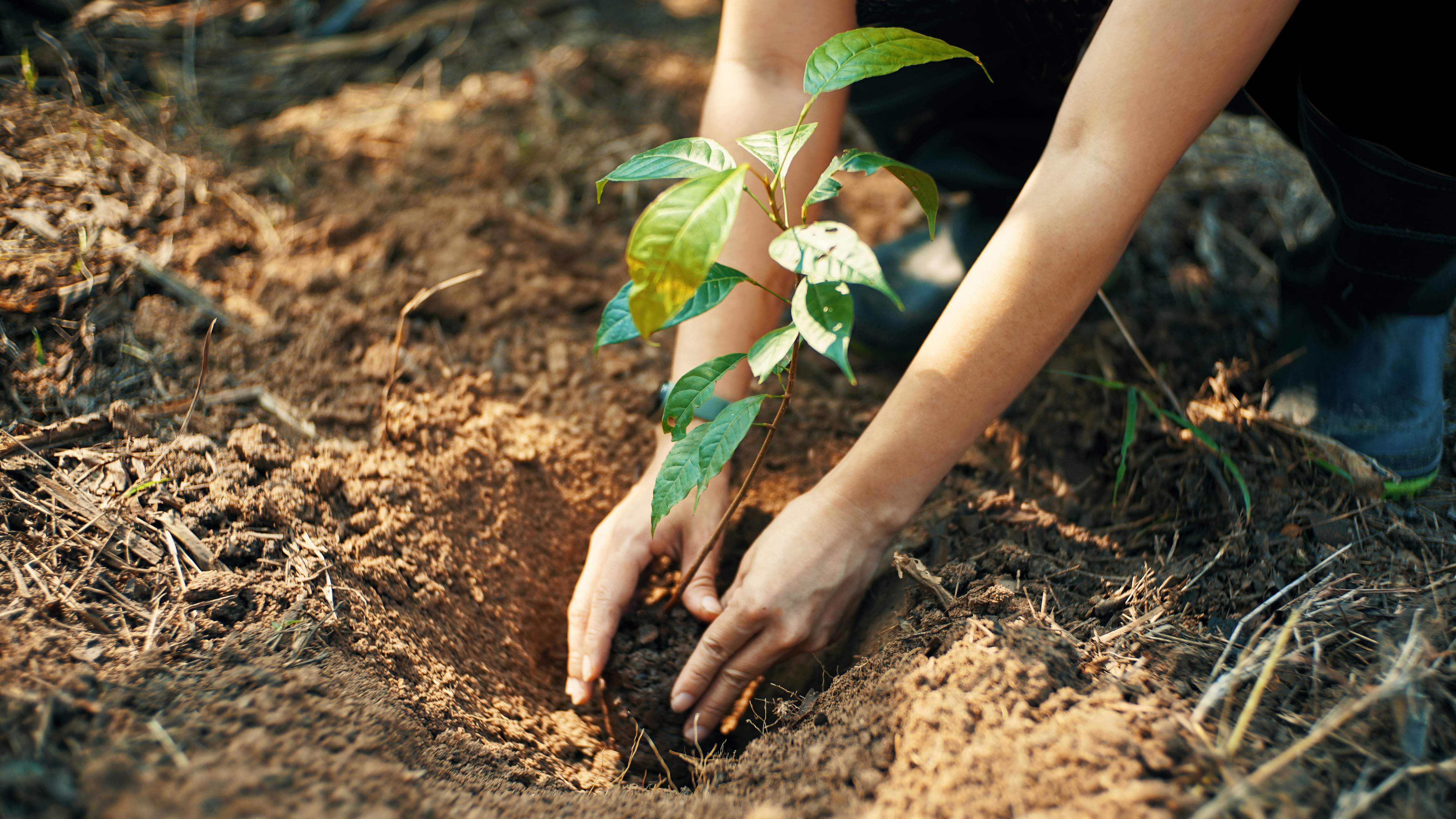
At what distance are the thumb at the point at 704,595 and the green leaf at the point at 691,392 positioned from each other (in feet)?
1.28

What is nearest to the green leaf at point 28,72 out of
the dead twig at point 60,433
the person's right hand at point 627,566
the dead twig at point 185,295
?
the dead twig at point 185,295

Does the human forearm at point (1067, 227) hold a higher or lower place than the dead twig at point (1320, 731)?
higher

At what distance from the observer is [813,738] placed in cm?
107

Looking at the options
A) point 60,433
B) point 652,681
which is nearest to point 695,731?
point 652,681

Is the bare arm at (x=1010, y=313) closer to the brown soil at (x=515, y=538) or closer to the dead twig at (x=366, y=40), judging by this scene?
the brown soil at (x=515, y=538)

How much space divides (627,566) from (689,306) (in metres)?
0.59

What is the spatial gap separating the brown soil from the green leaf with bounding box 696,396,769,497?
0.41 metres

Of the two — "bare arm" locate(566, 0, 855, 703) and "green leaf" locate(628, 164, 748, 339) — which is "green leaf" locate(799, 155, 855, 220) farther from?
"bare arm" locate(566, 0, 855, 703)

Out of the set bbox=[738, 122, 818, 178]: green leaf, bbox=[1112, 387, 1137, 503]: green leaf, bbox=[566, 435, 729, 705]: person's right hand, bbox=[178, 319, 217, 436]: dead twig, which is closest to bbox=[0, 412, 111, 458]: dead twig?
bbox=[178, 319, 217, 436]: dead twig

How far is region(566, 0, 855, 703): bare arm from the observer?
1.32m

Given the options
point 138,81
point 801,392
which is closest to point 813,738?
point 801,392

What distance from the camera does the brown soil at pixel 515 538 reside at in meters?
0.89

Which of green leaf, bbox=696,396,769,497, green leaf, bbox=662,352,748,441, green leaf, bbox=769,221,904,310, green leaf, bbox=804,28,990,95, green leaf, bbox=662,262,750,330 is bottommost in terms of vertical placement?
green leaf, bbox=696,396,769,497

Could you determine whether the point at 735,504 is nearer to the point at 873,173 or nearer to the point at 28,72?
the point at 873,173
